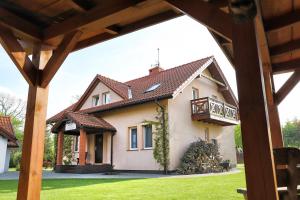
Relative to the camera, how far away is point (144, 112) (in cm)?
1544

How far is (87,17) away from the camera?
307 centimetres

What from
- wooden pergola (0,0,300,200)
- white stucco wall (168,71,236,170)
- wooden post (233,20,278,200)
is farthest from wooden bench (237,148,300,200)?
white stucco wall (168,71,236,170)

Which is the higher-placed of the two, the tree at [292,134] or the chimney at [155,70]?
the chimney at [155,70]

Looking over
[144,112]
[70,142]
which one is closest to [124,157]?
[144,112]

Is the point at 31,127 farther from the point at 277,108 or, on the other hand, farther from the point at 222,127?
the point at 222,127

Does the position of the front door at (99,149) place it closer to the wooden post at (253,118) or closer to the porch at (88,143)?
the porch at (88,143)

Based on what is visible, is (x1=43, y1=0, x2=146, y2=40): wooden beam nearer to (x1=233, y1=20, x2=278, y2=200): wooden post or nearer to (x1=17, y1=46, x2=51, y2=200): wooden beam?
(x1=17, y1=46, x2=51, y2=200): wooden beam

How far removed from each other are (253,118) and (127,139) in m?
14.6

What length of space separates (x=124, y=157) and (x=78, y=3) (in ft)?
44.8

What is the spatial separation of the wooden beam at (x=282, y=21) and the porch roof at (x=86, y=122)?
500 inches

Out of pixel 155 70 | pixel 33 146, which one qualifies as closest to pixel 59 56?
pixel 33 146

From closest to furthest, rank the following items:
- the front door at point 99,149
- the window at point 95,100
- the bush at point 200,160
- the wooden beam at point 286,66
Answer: the wooden beam at point 286,66 → the bush at point 200,160 → the front door at point 99,149 → the window at point 95,100

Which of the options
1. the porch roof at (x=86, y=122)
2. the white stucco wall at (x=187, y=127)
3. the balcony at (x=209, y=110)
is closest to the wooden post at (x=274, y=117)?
the white stucco wall at (x=187, y=127)

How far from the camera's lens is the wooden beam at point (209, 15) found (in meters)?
2.02
